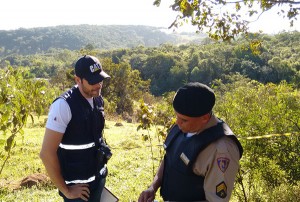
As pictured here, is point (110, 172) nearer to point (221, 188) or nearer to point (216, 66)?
point (221, 188)

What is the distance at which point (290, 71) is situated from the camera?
49094 mm

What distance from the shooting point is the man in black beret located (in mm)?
1548

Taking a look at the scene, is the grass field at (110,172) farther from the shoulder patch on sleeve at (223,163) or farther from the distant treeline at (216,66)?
the distant treeline at (216,66)

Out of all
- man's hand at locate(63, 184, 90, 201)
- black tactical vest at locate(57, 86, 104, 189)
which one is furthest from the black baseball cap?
man's hand at locate(63, 184, 90, 201)

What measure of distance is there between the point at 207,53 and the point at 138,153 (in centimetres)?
5719

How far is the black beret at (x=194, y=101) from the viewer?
1.63 m

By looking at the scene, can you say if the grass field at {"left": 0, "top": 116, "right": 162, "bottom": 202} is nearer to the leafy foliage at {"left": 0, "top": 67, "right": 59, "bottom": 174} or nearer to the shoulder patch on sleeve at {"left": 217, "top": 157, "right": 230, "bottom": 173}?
the leafy foliage at {"left": 0, "top": 67, "right": 59, "bottom": 174}

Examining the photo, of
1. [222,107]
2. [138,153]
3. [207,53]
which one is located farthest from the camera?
[207,53]

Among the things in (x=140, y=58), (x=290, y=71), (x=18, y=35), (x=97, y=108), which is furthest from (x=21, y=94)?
(x=18, y=35)

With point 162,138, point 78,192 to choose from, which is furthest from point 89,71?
point 162,138

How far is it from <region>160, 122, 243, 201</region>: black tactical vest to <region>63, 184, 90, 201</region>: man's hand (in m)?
0.64

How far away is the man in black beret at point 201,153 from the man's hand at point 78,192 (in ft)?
2.30

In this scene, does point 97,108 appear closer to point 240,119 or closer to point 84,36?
point 240,119

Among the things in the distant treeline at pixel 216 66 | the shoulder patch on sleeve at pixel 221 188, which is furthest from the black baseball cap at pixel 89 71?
the distant treeline at pixel 216 66
